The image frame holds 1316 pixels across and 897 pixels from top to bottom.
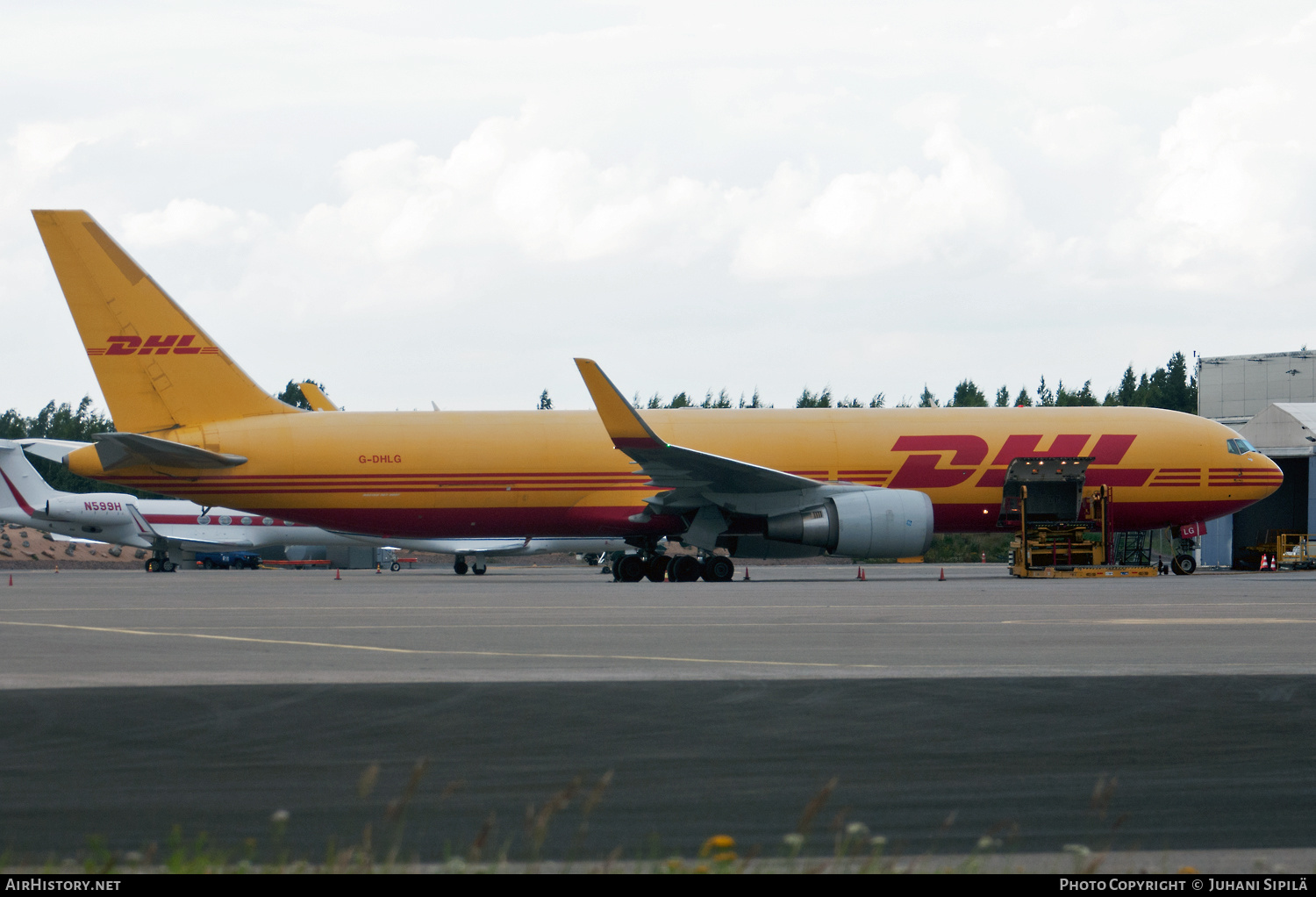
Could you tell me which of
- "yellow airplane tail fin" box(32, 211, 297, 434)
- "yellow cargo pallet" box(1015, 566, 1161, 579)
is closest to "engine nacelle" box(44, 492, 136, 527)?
"yellow airplane tail fin" box(32, 211, 297, 434)

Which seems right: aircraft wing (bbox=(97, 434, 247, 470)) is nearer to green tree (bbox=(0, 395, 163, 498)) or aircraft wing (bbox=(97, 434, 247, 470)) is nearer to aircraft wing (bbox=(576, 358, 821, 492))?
aircraft wing (bbox=(576, 358, 821, 492))

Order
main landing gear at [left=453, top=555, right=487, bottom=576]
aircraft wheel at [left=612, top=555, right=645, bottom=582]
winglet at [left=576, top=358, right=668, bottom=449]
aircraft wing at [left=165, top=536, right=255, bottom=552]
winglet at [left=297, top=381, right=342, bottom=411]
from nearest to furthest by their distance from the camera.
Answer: winglet at [left=576, top=358, right=668, bottom=449] → aircraft wheel at [left=612, top=555, right=645, bottom=582] → winglet at [left=297, top=381, right=342, bottom=411] → main landing gear at [left=453, top=555, right=487, bottom=576] → aircraft wing at [left=165, top=536, right=255, bottom=552]

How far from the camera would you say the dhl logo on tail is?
33125mm

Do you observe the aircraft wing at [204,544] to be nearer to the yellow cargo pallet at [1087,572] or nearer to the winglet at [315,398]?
the winglet at [315,398]

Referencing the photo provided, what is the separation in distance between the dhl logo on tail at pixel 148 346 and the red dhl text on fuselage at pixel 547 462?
2.11 meters

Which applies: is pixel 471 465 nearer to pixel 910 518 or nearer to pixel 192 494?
pixel 192 494

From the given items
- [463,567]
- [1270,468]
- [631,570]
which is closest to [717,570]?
[631,570]

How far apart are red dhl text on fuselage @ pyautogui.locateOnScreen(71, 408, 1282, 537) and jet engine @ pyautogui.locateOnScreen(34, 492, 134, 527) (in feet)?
121

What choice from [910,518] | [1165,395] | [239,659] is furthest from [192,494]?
[1165,395]

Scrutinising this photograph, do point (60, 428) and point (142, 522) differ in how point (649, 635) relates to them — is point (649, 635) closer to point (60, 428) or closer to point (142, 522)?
point (142, 522)

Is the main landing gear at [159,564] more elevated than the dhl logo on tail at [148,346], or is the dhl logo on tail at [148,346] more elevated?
the dhl logo on tail at [148,346]

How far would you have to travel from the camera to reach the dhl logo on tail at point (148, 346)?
3312 centimetres

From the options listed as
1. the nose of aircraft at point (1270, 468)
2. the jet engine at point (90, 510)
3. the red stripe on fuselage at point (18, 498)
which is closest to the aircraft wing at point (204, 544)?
the jet engine at point (90, 510)

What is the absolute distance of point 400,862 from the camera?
5363 mm
